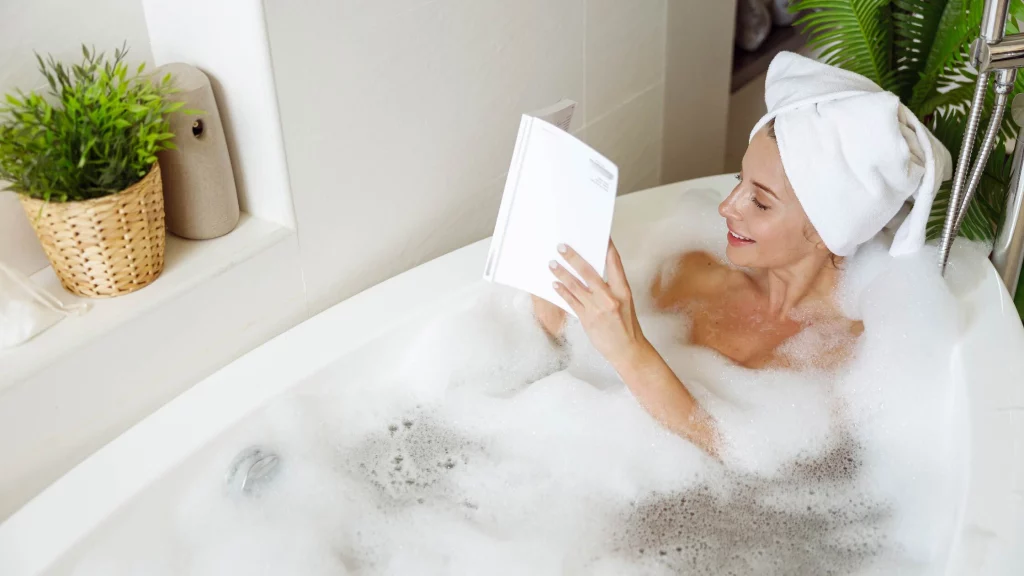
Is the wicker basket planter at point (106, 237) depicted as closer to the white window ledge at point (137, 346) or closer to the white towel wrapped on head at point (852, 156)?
the white window ledge at point (137, 346)

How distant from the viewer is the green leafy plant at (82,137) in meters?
1.34

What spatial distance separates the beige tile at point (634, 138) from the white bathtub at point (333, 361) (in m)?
0.41

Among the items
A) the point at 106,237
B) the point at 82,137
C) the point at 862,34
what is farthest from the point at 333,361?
the point at 862,34

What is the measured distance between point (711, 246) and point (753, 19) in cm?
106

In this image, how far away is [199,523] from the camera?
1.38 metres

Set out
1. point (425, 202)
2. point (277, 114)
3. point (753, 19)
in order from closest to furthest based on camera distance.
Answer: point (277, 114) → point (425, 202) → point (753, 19)

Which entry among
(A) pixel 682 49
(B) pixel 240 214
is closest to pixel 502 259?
(B) pixel 240 214

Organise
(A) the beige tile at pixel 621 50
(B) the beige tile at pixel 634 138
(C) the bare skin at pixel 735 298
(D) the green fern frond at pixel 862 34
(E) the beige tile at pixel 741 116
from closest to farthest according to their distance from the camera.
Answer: (C) the bare skin at pixel 735 298 → (D) the green fern frond at pixel 862 34 → (A) the beige tile at pixel 621 50 → (B) the beige tile at pixel 634 138 → (E) the beige tile at pixel 741 116

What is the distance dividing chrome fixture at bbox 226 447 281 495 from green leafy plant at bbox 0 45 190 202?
0.40 metres

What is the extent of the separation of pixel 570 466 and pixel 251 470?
46 centimetres

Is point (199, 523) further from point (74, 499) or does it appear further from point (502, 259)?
point (502, 259)

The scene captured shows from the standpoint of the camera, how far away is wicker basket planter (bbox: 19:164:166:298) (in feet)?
4.46

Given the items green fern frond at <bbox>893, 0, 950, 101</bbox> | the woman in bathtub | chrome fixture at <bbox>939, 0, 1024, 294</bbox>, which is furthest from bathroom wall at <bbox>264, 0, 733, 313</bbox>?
Result: chrome fixture at <bbox>939, 0, 1024, 294</bbox>

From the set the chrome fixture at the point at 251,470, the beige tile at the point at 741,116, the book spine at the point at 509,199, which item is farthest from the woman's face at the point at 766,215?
the beige tile at the point at 741,116
